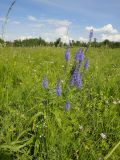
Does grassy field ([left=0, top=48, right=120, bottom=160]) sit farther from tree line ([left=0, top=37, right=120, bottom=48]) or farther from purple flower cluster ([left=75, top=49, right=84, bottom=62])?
tree line ([left=0, top=37, right=120, bottom=48])

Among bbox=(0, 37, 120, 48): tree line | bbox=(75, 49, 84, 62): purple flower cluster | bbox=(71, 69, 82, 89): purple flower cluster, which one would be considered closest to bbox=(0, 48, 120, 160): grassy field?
bbox=(71, 69, 82, 89): purple flower cluster

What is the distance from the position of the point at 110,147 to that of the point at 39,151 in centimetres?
75

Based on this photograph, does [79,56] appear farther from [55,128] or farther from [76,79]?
[55,128]

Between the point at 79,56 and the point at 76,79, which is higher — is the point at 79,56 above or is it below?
above

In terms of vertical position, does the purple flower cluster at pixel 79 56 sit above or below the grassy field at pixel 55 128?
above

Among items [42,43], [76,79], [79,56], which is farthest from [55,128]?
[42,43]

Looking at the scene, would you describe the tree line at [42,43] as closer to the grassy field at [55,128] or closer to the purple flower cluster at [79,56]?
the purple flower cluster at [79,56]

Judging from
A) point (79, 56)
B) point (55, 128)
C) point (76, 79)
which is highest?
point (79, 56)

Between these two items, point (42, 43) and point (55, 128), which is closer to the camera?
point (55, 128)

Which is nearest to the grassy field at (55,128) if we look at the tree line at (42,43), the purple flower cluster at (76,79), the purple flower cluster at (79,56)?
the purple flower cluster at (76,79)

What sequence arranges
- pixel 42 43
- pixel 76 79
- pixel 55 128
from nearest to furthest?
pixel 55 128 → pixel 76 79 → pixel 42 43

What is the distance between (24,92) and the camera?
346cm

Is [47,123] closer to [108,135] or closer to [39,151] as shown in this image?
[39,151]

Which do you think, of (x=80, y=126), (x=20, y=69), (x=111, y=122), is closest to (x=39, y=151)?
(x=80, y=126)
